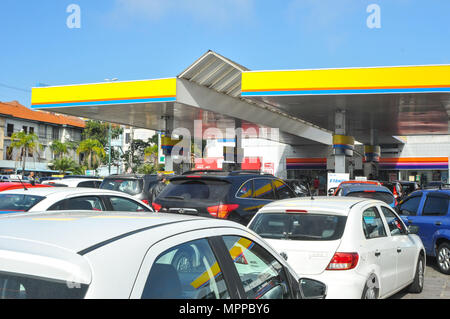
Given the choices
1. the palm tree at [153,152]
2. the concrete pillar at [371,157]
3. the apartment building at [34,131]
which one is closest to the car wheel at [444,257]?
the concrete pillar at [371,157]

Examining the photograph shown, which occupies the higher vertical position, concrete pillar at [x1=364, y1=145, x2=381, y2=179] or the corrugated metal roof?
the corrugated metal roof

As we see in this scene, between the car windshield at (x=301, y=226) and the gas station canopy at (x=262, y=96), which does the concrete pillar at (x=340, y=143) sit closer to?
the gas station canopy at (x=262, y=96)

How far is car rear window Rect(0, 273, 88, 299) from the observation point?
72.1 inches

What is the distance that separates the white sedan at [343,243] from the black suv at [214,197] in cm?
232

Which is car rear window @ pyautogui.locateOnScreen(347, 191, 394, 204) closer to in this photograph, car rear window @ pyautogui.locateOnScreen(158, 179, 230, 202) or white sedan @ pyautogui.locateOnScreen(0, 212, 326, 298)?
car rear window @ pyautogui.locateOnScreen(158, 179, 230, 202)

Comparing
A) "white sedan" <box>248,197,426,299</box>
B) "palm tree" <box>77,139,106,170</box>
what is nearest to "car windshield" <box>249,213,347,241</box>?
"white sedan" <box>248,197,426,299</box>

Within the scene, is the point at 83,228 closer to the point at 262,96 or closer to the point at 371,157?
the point at 262,96

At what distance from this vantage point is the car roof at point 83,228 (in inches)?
82.1

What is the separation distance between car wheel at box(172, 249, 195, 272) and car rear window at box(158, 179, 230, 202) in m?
6.17

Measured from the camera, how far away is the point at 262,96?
22000 mm

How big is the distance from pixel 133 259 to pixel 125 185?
11863 millimetres

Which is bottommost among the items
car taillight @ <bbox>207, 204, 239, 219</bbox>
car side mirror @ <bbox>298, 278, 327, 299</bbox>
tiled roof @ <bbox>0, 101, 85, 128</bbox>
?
car side mirror @ <bbox>298, 278, 327, 299</bbox>
